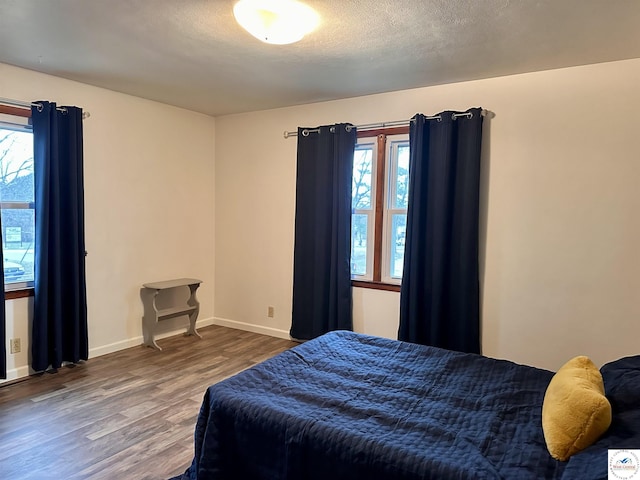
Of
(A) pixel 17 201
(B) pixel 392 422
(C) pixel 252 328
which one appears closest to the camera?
(B) pixel 392 422

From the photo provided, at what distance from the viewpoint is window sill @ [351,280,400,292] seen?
394 cm

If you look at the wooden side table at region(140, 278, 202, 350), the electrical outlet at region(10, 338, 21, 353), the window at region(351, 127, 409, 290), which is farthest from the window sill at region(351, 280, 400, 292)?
the electrical outlet at region(10, 338, 21, 353)

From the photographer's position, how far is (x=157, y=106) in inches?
173

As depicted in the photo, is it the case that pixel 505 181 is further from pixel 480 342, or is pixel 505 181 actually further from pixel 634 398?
pixel 634 398

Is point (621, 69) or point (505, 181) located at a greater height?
point (621, 69)

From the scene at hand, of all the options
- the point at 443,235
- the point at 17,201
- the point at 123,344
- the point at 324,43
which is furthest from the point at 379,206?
the point at 17,201

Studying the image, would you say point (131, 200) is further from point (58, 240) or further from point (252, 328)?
point (252, 328)

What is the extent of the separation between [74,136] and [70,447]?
2369mm

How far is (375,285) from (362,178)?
1.02 meters

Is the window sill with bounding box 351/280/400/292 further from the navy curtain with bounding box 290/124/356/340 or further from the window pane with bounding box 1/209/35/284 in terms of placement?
the window pane with bounding box 1/209/35/284

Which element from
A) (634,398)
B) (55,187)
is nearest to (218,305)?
(55,187)

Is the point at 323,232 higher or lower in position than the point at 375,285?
higher

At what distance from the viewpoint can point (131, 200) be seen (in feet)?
13.8

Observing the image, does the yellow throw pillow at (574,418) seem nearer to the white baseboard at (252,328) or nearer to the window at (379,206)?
the window at (379,206)
